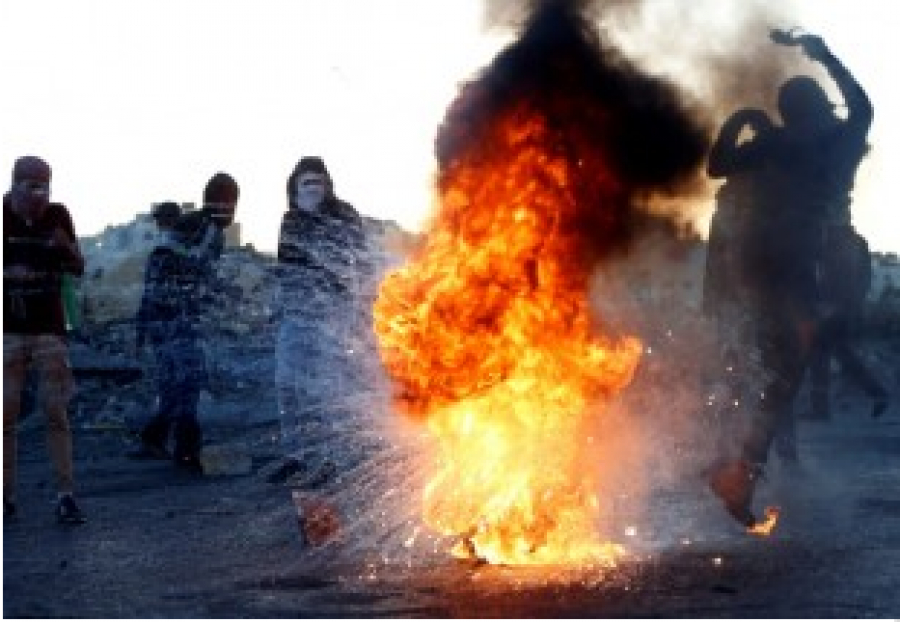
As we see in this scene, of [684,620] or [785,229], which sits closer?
[684,620]

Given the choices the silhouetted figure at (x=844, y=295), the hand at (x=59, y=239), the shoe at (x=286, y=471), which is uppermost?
the hand at (x=59, y=239)

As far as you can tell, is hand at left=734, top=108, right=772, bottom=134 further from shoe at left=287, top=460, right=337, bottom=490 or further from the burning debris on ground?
shoe at left=287, top=460, right=337, bottom=490

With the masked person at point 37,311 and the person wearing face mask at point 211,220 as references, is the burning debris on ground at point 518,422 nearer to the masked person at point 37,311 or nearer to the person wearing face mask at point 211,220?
the masked person at point 37,311

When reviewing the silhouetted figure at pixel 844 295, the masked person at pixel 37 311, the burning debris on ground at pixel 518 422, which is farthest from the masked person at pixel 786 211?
the masked person at pixel 37 311

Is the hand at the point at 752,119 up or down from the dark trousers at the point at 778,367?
up

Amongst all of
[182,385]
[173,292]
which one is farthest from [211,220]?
[182,385]

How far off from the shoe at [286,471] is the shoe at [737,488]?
12.2ft

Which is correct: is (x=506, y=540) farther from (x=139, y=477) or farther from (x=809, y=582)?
(x=139, y=477)

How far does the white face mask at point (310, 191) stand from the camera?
10594mm

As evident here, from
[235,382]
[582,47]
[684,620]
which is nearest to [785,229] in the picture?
[582,47]

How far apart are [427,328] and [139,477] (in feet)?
15.1

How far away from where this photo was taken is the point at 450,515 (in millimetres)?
7461

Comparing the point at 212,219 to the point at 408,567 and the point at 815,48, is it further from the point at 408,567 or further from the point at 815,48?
the point at 408,567

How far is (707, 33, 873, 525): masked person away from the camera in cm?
827
